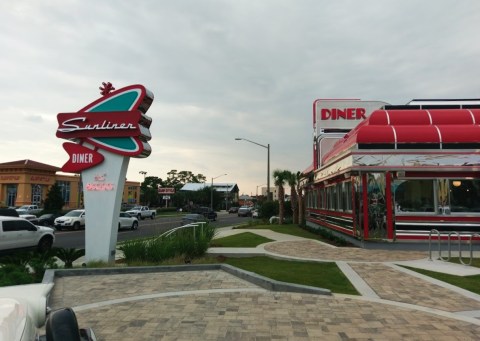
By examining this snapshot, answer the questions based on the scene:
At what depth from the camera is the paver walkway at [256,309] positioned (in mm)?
5582

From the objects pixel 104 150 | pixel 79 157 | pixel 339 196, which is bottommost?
pixel 339 196

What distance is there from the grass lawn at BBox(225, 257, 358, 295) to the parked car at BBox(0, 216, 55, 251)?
9047 mm

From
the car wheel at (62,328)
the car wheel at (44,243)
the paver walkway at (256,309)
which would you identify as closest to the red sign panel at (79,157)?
the paver walkway at (256,309)

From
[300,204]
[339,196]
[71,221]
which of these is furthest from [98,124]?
[300,204]

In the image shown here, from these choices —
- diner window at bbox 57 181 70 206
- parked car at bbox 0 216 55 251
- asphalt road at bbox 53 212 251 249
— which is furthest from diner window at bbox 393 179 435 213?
diner window at bbox 57 181 70 206

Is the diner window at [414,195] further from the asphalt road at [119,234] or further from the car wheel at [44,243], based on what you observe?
the car wheel at [44,243]

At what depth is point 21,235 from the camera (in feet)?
52.5

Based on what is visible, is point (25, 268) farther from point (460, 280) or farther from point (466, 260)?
point (466, 260)

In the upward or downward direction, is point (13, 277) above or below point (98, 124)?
below

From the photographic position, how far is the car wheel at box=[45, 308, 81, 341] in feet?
6.79

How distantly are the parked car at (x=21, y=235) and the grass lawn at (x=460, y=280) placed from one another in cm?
1432

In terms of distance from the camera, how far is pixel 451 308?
684 cm

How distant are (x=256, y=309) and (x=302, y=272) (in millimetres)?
3527

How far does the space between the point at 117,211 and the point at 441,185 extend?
38.8ft
